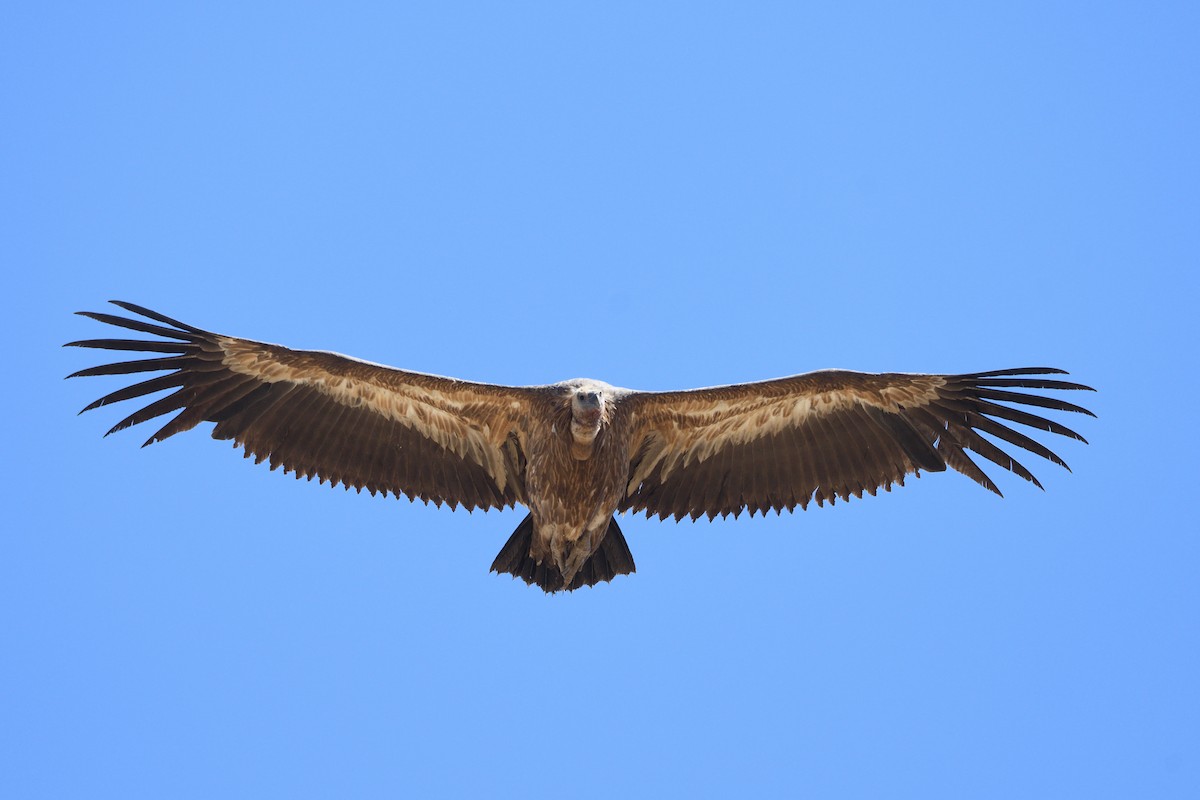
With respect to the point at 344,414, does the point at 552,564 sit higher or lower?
lower

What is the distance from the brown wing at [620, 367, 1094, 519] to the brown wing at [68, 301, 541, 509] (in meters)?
1.16

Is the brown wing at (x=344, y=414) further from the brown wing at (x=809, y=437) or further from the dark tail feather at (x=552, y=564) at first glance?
the brown wing at (x=809, y=437)

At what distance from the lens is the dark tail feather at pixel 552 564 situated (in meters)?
12.7

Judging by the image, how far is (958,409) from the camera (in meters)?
12.6

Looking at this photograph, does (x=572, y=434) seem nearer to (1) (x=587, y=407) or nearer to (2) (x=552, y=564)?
(1) (x=587, y=407)

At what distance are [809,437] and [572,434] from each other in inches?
→ 81.0

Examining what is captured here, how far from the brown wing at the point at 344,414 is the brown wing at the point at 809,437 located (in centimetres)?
116

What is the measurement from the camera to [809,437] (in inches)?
506

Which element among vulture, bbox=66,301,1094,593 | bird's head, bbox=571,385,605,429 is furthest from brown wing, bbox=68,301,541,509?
bird's head, bbox=571,385,605,429

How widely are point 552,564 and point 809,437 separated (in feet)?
7.60

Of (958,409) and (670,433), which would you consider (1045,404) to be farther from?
(670,433)

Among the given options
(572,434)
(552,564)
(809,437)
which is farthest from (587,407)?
(809,437)

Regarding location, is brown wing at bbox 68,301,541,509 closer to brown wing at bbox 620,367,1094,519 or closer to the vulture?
the vulture

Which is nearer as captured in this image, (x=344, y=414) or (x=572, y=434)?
(x=572, y=434)
